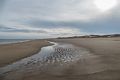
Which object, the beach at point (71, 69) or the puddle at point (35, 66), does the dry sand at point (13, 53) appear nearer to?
the beach at point (71, 69)

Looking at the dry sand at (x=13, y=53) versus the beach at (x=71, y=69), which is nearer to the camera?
the beach at (x=71, y=69)

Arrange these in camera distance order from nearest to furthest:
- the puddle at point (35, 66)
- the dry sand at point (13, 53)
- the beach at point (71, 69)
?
the beach at point (71, 69), the puddle at point (35, 66), the dry sand at point (13, 53)

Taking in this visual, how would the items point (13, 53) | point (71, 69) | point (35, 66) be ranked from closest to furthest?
point (71, 69) < point (35, 66) < point (13, 53)

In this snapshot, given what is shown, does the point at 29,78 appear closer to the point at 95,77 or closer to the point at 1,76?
the point at 1,76

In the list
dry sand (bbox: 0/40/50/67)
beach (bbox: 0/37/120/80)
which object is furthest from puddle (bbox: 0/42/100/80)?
dry sand (bbox: 0/40/50/67)

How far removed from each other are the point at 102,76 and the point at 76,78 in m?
1.33

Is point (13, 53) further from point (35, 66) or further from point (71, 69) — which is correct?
point (71, 69)

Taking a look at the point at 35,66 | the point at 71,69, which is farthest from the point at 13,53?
the point at 71,69

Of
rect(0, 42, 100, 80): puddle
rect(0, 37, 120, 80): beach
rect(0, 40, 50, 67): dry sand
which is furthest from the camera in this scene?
rect(0, 40, 50, 67): dry sand

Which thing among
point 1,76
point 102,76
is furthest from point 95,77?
point 1,76

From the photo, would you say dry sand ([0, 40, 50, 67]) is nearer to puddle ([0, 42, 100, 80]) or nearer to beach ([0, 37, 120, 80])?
beach ([0, 37, 120, 80])

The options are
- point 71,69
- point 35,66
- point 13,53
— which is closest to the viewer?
point 71,69

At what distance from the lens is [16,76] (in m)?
9.23

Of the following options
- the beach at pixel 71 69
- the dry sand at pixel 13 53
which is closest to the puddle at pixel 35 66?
the beach at pixel 71 69
